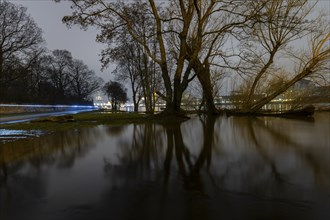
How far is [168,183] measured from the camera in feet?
10.2

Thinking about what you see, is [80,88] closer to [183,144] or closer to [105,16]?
[105,16]

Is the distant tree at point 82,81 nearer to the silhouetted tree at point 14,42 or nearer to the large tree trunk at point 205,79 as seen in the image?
the silhouetted tree at point 14,42

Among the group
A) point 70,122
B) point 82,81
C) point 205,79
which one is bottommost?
point 70,122

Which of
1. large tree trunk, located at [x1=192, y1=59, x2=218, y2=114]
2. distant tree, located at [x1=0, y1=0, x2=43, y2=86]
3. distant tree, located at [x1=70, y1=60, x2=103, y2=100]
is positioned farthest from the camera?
distant tree, located at [x1=70, y1=60, x2=103, y2=100]

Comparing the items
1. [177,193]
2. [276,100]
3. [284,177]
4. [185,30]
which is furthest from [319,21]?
[177,193]

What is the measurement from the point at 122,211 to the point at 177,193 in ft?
2.11

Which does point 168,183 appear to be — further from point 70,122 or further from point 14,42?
point 14,42

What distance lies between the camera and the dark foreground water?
2371 millimetres

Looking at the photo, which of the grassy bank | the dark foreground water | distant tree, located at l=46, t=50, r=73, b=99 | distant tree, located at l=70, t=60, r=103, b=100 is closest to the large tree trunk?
the grassy bank

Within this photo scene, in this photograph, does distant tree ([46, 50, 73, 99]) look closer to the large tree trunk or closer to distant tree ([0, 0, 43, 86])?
distant tree ([0, 0, 43, 86])

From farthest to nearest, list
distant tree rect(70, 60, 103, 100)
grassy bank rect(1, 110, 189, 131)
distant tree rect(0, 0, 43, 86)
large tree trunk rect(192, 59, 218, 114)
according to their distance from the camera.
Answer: distant tree rect(70, 60, 103, 100) < distant tree rect(0, 0, 43, 86) < large tree trunk rect(192, 59, 218, 114) < grassy bank rect(1, 110, 189, 131)

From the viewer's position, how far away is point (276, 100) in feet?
66.1

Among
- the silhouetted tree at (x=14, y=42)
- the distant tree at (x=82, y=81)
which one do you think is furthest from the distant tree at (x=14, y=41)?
the distant tree at (x=82, y=81)

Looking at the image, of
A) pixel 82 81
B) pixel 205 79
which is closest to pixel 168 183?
pixel 205 79
